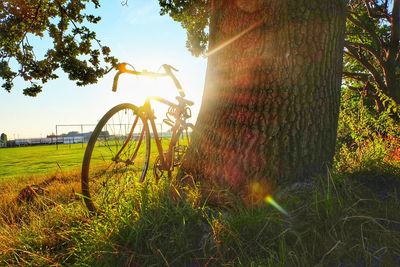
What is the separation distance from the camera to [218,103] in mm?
3611

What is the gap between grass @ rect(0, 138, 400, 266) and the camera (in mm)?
2389

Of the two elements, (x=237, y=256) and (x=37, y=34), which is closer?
(x=237, y=256)

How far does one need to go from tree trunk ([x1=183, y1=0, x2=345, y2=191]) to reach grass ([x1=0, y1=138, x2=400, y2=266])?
0.30 metres

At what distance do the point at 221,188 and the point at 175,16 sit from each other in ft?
24.7

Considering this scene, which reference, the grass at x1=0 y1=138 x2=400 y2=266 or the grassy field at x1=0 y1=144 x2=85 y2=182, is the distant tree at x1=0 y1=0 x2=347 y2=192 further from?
the grassy field at x1=0 y1=144 x2=85 y2=182

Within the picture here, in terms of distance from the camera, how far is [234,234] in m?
2.49

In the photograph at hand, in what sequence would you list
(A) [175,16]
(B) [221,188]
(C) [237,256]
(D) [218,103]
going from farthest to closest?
1. (A) [175,16]
2. (D) [218,103]
3. (B) [221,188]
4. (C) [237,256]

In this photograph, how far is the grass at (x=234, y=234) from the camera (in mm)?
2389

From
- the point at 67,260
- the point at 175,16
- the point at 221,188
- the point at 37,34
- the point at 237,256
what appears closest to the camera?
the point at 237,256

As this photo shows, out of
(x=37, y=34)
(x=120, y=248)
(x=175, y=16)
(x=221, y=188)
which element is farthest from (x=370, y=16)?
(x=120, y=248)

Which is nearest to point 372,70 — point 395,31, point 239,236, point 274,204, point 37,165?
point 395,31

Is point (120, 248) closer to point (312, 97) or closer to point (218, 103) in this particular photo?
point (218, 103)

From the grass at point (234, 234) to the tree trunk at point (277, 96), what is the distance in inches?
11.9

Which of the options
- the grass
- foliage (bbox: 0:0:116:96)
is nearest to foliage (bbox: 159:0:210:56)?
foliage (bbox: 0:0:116:96)
